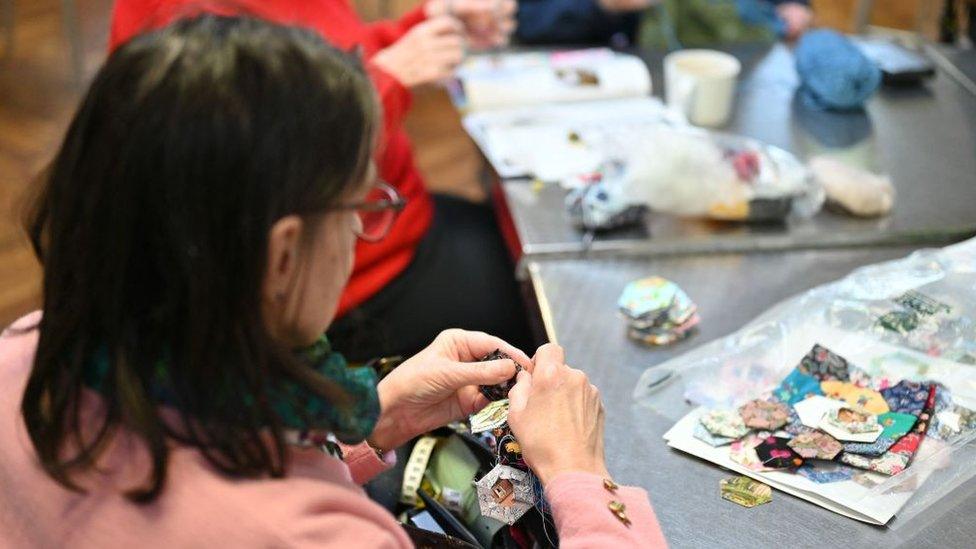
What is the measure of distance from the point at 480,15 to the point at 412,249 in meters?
0.50

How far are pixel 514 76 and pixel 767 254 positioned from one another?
0.70 metres

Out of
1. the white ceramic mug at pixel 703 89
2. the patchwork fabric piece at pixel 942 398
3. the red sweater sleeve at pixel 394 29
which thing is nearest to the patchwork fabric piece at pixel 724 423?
the patchwork fabric piece at pixel 942 398

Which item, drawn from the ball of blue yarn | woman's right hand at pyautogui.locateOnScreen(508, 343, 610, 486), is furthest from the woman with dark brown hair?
the ball of blue yarn

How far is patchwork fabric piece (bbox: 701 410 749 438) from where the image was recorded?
1.14 metres

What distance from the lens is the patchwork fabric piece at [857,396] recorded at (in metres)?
1.16

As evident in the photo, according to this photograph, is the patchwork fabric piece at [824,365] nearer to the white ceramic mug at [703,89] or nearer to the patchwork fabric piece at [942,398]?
the patchwork fabric piece at [942,398]

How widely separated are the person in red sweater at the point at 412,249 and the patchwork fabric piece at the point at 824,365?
20.4 inches

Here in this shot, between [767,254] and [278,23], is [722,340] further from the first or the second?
[278,23]

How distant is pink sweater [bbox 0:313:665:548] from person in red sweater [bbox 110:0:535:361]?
817mm

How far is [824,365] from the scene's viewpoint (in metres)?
1.22

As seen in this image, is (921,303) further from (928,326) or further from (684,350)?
(684,350)

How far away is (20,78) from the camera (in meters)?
3.60

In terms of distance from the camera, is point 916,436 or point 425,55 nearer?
point 916,436

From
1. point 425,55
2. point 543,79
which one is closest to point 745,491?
point 425,55
